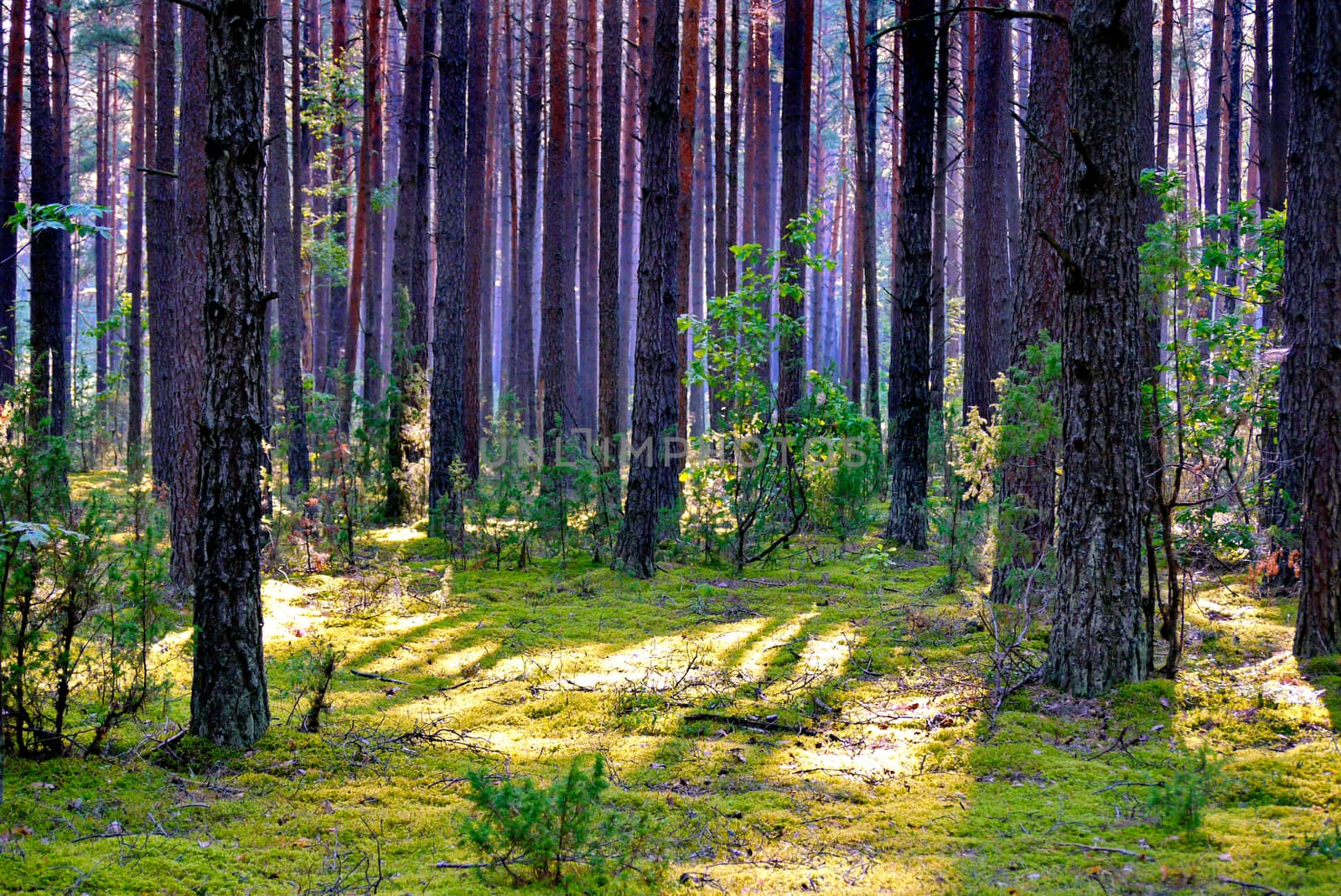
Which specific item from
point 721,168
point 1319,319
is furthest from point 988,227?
point 1319,319

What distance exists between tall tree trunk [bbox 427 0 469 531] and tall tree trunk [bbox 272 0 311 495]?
1.87 m

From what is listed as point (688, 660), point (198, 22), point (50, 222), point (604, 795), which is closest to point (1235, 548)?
point (688, 660)

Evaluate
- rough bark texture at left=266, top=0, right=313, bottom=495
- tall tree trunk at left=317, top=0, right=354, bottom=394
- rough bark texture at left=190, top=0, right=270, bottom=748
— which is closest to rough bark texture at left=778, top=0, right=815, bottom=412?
rough bark texture at left=266, top=0, right=313, bottom=495

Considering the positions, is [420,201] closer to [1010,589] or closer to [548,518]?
[548,518]

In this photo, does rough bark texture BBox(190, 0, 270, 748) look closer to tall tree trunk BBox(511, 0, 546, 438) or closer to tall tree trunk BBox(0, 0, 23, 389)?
tall tree trunk BBox(0, 0, 23, 389)

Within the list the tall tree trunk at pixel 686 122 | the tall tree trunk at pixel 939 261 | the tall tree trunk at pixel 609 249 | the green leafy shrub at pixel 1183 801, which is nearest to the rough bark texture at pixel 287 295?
the tall tree trunk at pixel 609 249

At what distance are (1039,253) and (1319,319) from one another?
217 centimetres

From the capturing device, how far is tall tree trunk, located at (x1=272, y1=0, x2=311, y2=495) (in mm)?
12680

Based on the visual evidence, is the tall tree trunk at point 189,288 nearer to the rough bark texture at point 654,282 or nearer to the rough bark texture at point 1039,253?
the rough bark texture at point 654,282

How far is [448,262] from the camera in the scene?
1228cm

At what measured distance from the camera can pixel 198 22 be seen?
7492mm

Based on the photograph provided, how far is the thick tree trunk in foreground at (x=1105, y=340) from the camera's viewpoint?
16.1 feet

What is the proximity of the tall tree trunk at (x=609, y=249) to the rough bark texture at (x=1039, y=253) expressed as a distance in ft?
23.1

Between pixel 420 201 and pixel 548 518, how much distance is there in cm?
620
